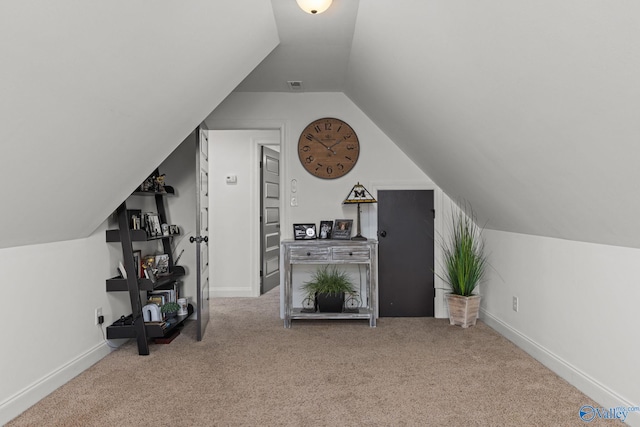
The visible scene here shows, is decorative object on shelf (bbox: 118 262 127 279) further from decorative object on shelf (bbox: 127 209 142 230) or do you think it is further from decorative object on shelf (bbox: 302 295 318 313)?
decorative object on shelf (bbox: 302 295 318 313)

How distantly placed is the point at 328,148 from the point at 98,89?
9.63 ft

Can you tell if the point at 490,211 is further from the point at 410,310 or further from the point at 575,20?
the point at 575,20

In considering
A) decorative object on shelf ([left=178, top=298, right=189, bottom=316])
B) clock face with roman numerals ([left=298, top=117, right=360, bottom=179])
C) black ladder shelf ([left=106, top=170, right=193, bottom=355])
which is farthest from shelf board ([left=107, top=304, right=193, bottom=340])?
clock face with roman numerals ([left=298, top=117, right=360, bottom=179])

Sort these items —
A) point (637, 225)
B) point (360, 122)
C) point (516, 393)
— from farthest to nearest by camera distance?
1. point (360, 122)
2. point (516, 393)
3. point (637, 225)

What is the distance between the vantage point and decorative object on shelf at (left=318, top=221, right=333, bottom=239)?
4.62m

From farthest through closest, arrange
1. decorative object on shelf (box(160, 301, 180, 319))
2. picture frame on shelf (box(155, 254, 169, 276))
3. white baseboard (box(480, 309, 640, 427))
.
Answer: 1. picture frame on shelf (box(155, 254, 169, 276))
2. decorative object on shelf (box(160, 301, 180, 319))
3. white baseboard (box(480, 309, 640, 427))

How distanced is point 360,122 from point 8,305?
11.5 feet

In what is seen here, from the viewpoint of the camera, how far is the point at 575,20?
1.48 metres

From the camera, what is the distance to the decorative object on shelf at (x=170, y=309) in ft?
13.2

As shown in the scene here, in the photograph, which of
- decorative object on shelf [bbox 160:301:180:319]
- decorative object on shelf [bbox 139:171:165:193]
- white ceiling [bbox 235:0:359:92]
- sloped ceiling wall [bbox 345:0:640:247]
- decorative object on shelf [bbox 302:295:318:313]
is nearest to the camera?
sloped ceiling wall [bbox 345:0:640:247]

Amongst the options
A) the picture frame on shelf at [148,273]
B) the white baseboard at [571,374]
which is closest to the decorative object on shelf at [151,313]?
the picture frame on shelf at [148,273]

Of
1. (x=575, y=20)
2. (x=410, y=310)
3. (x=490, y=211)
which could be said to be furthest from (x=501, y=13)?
(x=410, y=310)

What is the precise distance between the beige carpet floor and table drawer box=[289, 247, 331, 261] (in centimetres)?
71

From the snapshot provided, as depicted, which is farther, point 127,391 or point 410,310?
point 410,310
